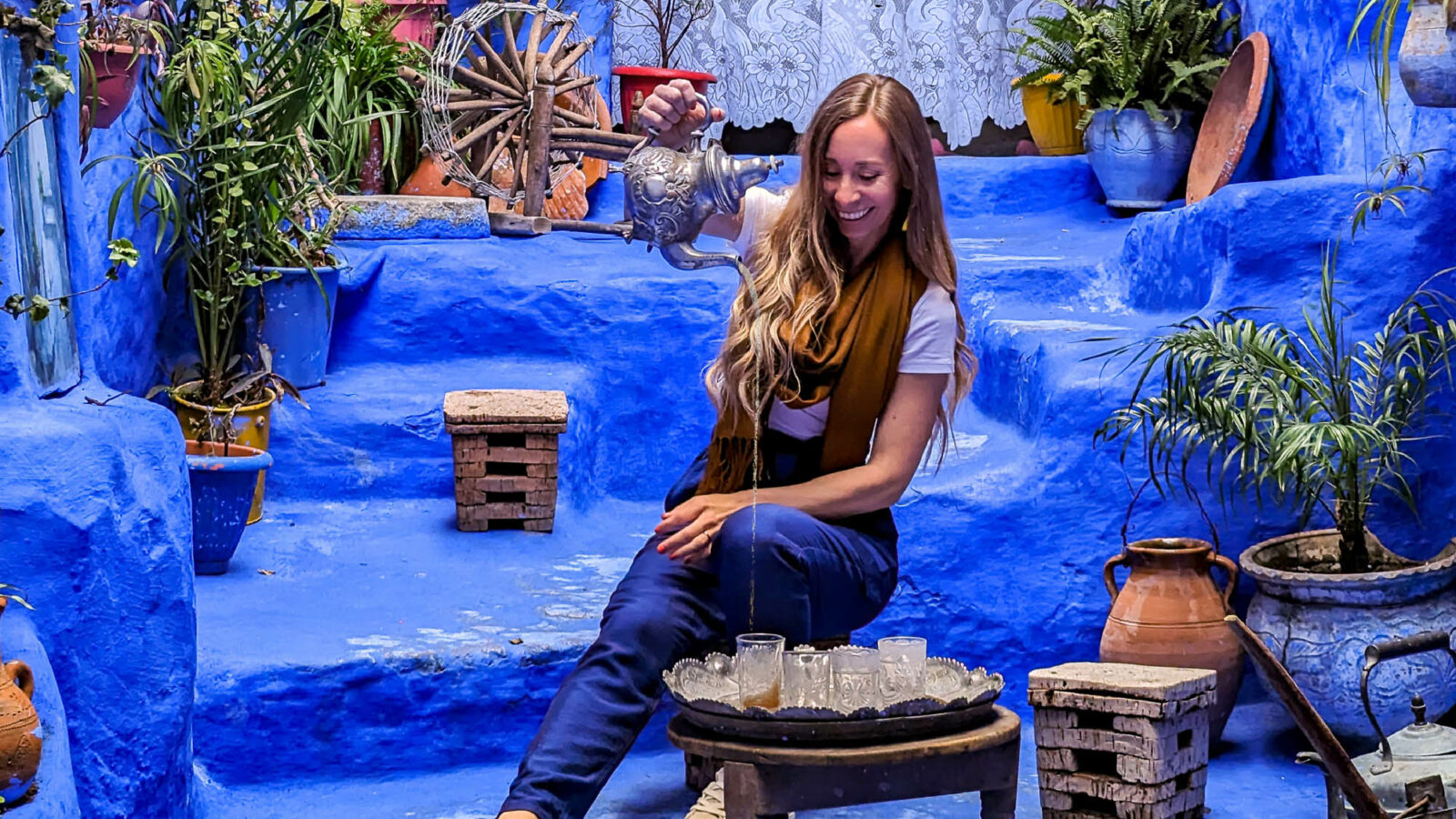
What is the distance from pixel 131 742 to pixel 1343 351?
2.88 m

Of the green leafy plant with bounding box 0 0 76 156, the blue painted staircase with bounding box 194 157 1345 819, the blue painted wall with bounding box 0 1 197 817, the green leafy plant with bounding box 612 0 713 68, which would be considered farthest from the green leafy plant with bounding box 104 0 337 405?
the green leafy plant with bounding box 612 0 713 68

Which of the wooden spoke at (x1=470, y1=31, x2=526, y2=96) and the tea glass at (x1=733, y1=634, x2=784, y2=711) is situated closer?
the tea glass at (x1=733, y1=634, x2=784, y2=711)

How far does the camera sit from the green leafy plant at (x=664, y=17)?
7562mm

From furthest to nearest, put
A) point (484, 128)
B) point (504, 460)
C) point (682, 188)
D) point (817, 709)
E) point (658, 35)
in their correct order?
1. point (658, 35)
2. point (484, 128)
3. point (504, 460)
4. point (682, 188)
5. point (817, 709)

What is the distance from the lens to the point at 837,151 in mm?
2713

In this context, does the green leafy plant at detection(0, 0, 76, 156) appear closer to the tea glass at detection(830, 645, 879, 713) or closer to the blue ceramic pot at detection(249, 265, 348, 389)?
the tea glass at detection(830, 645, 879, 713)

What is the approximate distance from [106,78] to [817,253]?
5.18 ft

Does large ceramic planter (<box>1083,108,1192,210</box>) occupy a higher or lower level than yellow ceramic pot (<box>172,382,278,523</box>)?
higher

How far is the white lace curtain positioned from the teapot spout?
5.34 meters

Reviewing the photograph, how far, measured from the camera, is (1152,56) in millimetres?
6062

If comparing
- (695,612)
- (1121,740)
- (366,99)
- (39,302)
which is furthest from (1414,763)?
(366,99)

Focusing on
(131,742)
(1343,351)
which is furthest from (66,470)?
(1343,351)

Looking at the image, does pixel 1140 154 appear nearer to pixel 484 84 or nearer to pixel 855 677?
pixel 484 84

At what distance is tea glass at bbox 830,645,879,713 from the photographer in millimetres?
2392
